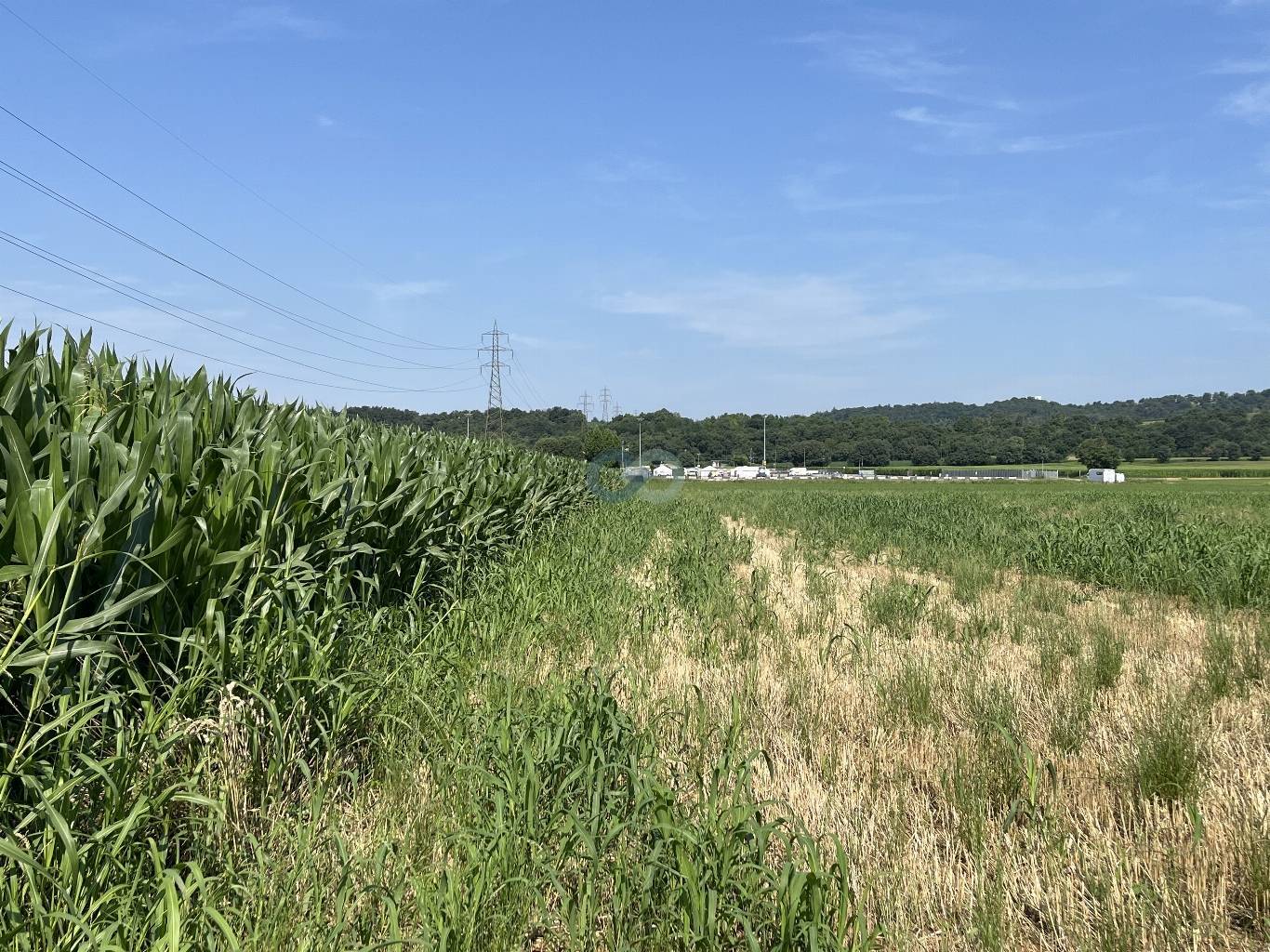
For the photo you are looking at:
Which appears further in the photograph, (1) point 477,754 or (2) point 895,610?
(2) point 895,610

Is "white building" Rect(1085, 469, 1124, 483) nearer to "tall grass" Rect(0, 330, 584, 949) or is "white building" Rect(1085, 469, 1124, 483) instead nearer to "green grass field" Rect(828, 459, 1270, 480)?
"green grass field" Rect(828, 459, 1270, 480)

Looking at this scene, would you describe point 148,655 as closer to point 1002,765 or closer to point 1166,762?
point 1002,765

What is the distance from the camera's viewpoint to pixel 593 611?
6.47 meters

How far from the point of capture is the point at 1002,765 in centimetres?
369

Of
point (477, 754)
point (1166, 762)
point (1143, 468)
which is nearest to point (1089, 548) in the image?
point (1166, 762)

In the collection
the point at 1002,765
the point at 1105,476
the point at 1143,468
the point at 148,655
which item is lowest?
the point at 1002,765

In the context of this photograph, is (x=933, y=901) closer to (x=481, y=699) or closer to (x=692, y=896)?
(x=692, y=896)

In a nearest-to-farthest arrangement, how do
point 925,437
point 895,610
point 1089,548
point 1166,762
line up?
point 1166,762
point 895,610
point 1089,548
point 925,437

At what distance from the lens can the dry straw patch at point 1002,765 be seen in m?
2.61

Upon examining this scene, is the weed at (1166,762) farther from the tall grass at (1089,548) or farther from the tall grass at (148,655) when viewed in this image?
the tall grass at (1089,548)

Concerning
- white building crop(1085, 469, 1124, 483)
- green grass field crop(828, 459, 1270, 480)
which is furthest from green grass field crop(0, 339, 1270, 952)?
green grass field crop(828, 459, 1270, 480)

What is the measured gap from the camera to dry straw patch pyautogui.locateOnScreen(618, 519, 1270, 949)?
8.56ft

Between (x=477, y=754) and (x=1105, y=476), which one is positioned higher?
(x=1105, y=476)

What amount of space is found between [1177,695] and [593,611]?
4037 mm
